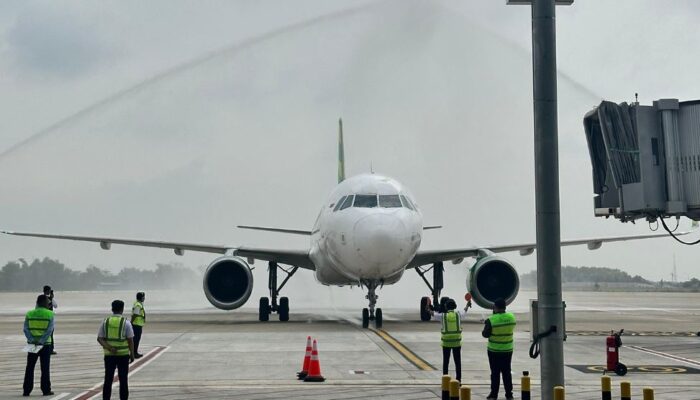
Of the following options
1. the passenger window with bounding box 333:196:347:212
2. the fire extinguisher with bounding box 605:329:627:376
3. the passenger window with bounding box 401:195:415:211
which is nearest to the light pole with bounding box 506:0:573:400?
the fire extinguisher with bounding box 605:329:627:376

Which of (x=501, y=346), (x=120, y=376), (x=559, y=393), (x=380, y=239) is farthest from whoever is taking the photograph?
(x=380, y=239)

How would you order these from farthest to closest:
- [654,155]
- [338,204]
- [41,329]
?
[338,204] → [654,155] → [41,329]

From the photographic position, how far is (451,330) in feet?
44.0

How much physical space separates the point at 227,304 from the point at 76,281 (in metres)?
85.0

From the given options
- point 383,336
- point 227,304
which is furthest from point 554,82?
point 227,304

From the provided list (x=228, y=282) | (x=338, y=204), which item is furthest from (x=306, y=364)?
(x=228, y=282)

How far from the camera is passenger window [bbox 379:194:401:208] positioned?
23969 millimetres

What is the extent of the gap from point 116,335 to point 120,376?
1.70ft

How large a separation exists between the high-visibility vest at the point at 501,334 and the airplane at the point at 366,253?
10.9 meters

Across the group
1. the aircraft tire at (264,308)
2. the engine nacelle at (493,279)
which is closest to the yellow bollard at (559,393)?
the engine nacelle at (493,279)

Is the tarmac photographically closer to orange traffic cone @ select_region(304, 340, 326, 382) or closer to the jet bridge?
orange traffic cone @ select_region(304, 340, 326, 382)

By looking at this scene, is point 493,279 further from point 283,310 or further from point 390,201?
point 283,310

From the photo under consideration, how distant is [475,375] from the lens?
14.1 meters

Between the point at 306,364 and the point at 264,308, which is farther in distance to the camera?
the point at 264,308
